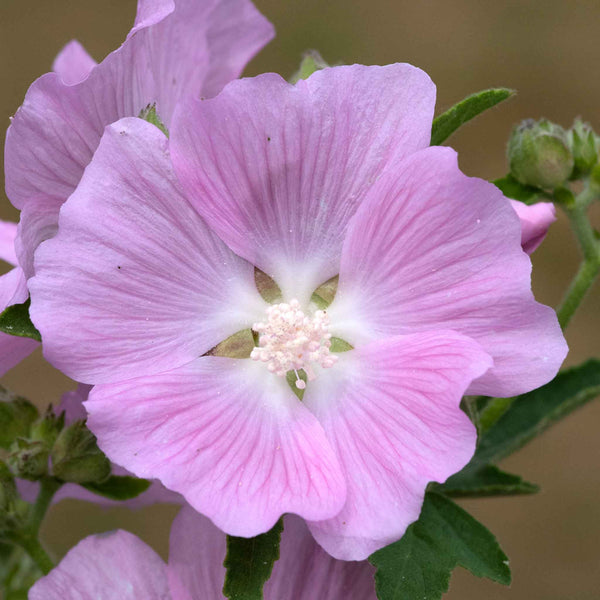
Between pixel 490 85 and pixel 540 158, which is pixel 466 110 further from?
pixel 490 85

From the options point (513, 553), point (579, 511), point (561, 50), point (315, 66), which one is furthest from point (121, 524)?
point (315, 66)

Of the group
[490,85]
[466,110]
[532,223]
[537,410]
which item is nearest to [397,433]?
[532,223]

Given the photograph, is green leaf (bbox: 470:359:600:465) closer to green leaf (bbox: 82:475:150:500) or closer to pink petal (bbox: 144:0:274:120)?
green leaf (bbox: 82:475:150:500)

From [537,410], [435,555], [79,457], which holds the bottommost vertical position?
[537,410]

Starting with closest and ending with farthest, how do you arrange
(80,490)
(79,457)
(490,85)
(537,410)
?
(79,457), (80,490), (537,410), (490,85)

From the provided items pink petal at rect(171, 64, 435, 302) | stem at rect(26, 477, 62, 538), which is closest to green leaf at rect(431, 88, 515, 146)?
pink petal at rect(171, 64, 435, 302)

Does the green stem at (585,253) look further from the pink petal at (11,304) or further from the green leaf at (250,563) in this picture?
the pink petal at (11,304)

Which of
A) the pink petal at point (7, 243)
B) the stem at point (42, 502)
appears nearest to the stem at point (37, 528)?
the stem at point (42, 502)

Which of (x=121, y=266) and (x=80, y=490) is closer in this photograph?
(x=121, y=266)
